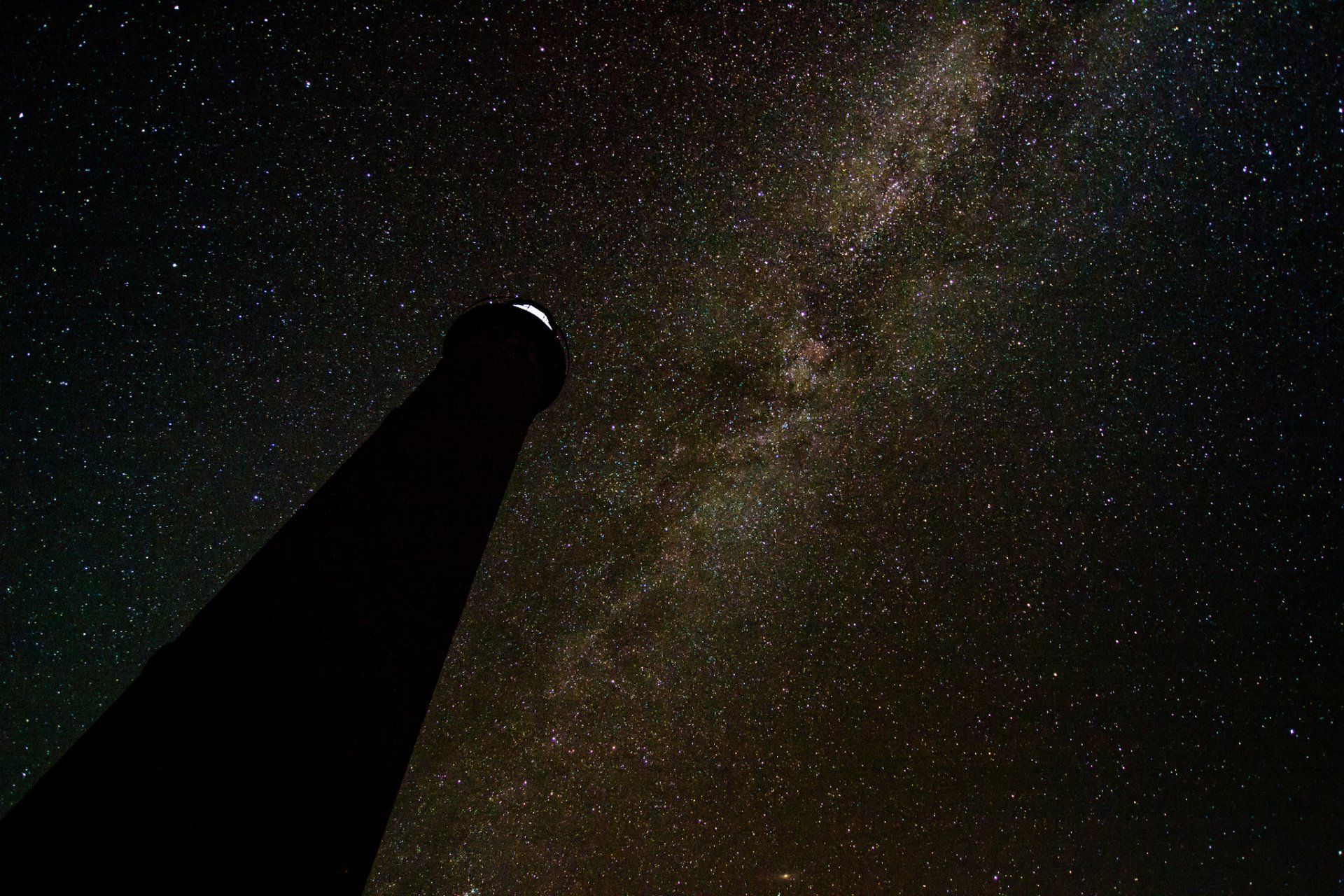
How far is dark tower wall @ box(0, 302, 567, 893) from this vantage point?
1.47 metres

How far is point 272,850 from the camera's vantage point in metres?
→ 1.63

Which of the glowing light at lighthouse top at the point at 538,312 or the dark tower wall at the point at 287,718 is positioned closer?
the dark tower wall at the point at 287,718

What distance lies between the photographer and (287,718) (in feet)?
5.91

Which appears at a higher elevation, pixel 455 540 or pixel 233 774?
pixel 233 774

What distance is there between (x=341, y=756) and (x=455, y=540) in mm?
1080

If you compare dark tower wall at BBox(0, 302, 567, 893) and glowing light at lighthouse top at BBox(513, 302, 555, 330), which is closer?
dark tower wall at BBox(0, 302, 567, 893)

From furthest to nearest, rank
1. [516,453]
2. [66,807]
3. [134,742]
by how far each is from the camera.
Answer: [516,453], [134,742], [66,807]

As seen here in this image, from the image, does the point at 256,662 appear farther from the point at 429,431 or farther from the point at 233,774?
the point at 429,431

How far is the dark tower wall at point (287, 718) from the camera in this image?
1470 mm

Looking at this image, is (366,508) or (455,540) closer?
(366,508)

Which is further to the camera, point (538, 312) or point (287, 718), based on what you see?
point (538, 312)

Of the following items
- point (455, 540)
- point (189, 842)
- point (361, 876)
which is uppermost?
point (189, 842)

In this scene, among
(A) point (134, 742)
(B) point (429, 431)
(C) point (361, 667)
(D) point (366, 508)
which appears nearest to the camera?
(A) point (134, 742)

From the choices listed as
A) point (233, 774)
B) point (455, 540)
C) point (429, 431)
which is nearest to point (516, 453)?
point (429, 431)
